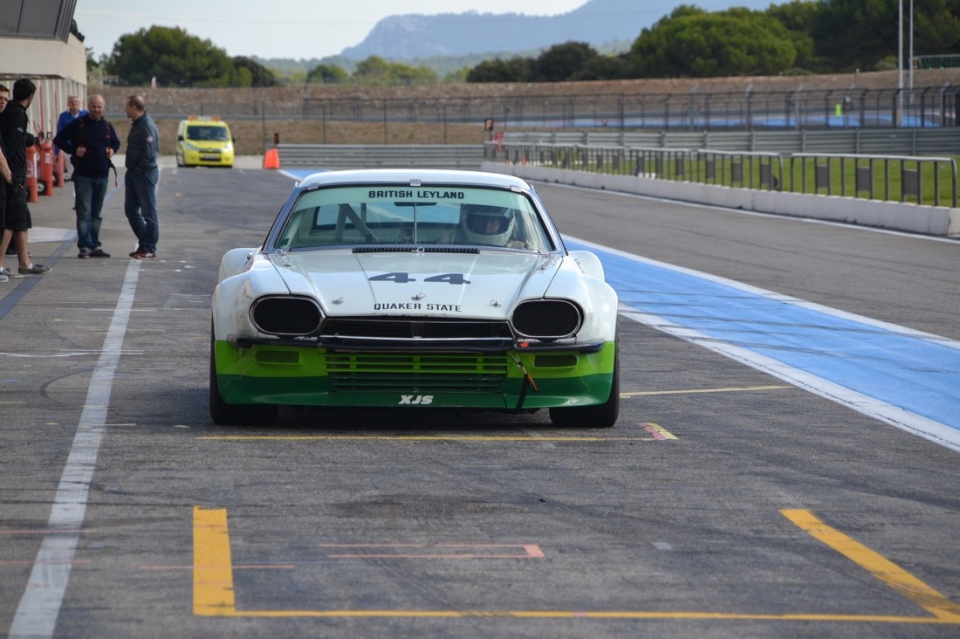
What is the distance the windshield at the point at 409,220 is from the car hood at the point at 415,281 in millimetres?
285

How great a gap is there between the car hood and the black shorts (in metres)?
7.73

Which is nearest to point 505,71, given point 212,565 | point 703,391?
point 703,391

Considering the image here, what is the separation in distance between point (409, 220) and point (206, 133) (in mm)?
50762

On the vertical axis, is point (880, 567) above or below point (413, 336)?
below

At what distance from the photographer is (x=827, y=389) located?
962 cm

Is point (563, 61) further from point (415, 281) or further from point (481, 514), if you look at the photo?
point (481, 514)

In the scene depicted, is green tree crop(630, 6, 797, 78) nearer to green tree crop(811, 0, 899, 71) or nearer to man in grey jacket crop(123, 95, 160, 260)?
green tree crop(811, 0, 899, 71)

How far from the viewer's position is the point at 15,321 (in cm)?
1231

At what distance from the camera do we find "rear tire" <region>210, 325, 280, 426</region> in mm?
7645

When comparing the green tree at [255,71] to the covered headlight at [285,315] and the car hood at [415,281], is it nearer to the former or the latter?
the car hood at [415,281]

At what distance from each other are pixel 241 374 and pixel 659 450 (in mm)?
2014

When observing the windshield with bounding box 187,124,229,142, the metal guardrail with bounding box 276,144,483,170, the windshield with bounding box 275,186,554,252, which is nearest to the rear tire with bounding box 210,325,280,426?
the windshield with bounding box 275,186,554,252

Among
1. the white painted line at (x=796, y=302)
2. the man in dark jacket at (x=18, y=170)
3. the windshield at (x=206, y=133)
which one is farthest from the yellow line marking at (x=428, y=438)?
the windshield at (x=206, y=133)

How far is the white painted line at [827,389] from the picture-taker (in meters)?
8.15
